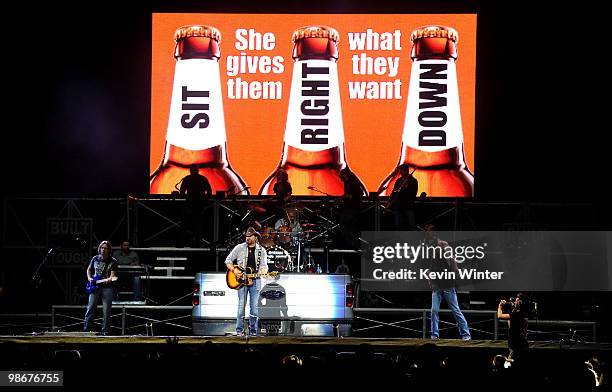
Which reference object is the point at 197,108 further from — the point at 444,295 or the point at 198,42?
the point at 444,295

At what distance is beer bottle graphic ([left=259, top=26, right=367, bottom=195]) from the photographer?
1969 centimetres

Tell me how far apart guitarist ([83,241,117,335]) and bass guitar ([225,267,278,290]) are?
2180 millimetres

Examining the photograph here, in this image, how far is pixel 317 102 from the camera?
19.8 m

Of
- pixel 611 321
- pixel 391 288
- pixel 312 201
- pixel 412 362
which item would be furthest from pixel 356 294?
pixel 412 362

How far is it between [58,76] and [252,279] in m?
7.75

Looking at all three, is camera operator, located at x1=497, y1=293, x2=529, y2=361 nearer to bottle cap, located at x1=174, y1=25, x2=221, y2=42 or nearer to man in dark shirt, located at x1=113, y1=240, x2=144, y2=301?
man in dark shirt, located at x1=113, y1=240, x2=144, y2=301

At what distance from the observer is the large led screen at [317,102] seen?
774 inches

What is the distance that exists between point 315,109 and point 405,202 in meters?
2.76

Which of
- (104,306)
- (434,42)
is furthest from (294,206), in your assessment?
(434,42)

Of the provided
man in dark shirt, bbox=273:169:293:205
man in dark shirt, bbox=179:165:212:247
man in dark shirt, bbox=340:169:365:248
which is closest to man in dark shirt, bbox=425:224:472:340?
man in dark shirt, bbox=340:169:365:248

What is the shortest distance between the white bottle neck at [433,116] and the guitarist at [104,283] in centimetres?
612

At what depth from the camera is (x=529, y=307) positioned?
1301cm

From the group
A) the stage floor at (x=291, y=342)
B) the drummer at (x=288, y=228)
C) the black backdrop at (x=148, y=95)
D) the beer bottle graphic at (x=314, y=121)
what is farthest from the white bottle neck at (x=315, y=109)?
the stage floor at (x=291, y=342)

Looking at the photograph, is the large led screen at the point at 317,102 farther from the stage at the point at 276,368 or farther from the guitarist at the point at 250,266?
the stage at the point at 276,368
